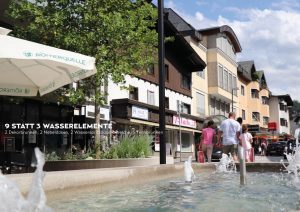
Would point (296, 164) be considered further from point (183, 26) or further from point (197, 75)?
point (183, 26)

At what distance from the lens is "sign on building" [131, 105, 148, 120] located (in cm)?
2714

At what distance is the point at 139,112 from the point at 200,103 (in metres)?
17.4

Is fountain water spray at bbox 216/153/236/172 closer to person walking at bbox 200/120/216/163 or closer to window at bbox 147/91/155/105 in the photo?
person walking at bbox 200/120/216/163

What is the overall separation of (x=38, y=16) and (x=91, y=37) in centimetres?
214

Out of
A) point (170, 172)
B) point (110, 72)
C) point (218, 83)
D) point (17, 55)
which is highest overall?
point (218, 83)

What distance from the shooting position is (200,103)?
146ft

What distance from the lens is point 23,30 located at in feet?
56.0

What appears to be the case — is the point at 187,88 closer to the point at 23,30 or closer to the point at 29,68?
the point at 23,30

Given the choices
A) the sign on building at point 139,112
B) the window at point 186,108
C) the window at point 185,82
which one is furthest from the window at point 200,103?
the sign on building at point 139,112

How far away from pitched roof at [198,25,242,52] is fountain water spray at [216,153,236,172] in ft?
122

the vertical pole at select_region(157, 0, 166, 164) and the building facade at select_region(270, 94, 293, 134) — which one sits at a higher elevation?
the building facade at select_region(270, 94, 293, 134)

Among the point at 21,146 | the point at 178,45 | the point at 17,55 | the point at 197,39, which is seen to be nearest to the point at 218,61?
the point at 197,39

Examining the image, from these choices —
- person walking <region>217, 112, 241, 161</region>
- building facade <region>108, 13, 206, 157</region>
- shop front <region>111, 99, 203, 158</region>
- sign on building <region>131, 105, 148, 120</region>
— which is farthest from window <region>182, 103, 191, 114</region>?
person walking <region>217, 112, 241, 161</region>

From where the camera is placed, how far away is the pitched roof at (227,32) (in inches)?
1941
